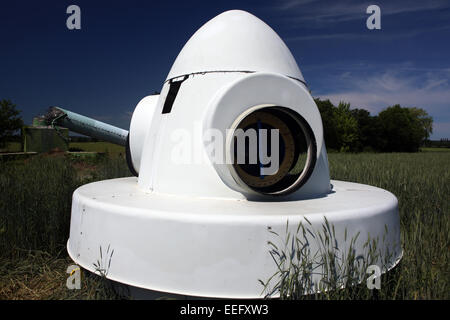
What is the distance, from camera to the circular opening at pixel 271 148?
11.1 feet

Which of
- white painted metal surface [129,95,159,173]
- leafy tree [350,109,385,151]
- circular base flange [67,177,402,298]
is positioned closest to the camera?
circular base flange [67,177,402,298]

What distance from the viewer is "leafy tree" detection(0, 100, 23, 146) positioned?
32688mm

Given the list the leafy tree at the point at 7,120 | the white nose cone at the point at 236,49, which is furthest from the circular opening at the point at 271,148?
the leafy tree at the point at 7,120

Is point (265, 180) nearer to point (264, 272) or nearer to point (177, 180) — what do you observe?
point (177, 180)

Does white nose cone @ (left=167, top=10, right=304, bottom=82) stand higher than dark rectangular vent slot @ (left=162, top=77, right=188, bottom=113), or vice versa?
white nose cone @ (left=167, top=10, right=304, bottom=82)

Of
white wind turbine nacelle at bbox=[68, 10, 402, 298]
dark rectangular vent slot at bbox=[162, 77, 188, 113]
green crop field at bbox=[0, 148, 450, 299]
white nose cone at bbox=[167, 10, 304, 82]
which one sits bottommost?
green crop field at bbox=[0, 148, 450, 299]

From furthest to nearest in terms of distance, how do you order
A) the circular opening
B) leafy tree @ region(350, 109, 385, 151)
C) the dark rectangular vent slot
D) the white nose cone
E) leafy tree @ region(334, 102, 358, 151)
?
leafy tree @ region(350, 109, 385, 151), leafy tree @ region(334, 102, 358, 151), the dark rectangular vent slot, the white nose cone, the circular opening

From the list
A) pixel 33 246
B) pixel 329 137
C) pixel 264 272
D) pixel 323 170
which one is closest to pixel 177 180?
pixel 264 272

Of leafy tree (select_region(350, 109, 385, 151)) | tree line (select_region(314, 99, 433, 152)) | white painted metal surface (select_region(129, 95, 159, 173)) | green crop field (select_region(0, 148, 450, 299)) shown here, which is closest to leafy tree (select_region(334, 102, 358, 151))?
tree line (select_region(314, 99, 433, 152))

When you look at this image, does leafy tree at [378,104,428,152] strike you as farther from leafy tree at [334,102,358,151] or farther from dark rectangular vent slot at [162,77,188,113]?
dark rectangular vent slot at [162,77,188,113]

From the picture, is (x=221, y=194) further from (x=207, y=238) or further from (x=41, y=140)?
(x=41, y=140)

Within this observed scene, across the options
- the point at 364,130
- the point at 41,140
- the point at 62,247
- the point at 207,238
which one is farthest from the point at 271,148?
the point at 364,130

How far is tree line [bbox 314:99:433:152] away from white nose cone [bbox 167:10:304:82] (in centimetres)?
4188

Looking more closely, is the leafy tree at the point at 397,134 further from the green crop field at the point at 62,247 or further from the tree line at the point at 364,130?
the green crop field at the point at 62,247
